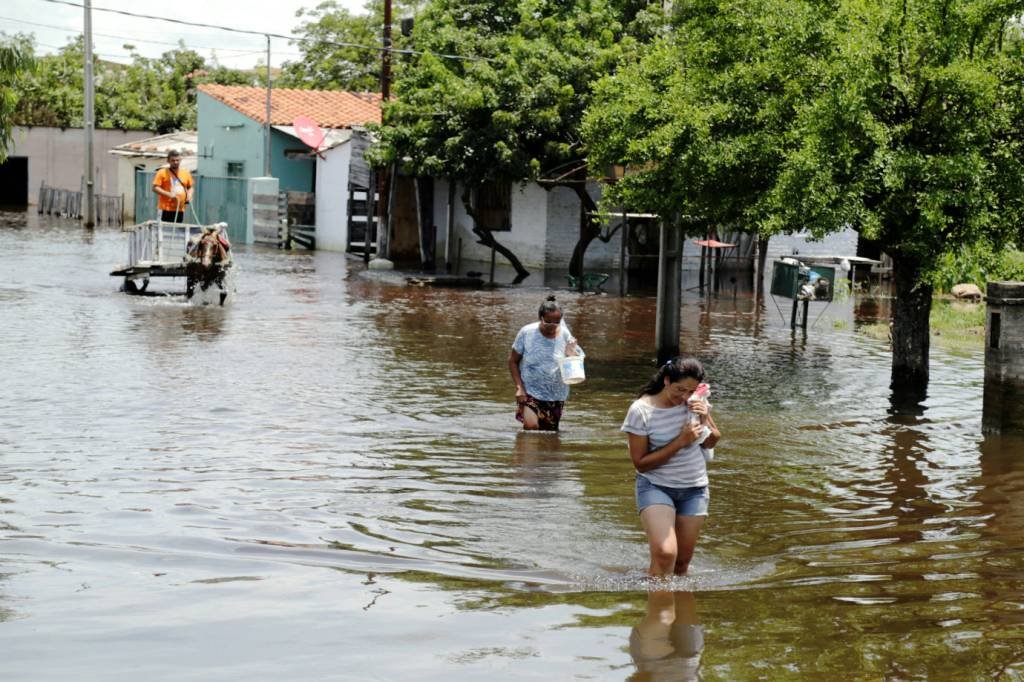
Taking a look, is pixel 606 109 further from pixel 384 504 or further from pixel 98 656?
pixel 98 656

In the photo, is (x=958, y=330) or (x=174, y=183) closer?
(x=958, y=330)

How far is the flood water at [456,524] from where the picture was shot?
22.3 ft

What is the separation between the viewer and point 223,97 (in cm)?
4700


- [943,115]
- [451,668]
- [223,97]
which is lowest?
[451,668]

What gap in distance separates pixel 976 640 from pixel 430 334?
1442 centimetres

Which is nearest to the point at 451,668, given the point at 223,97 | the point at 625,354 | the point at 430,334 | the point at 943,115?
the point at 943,115

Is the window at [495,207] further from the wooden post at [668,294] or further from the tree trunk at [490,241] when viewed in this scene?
the wooden post at [668,294]

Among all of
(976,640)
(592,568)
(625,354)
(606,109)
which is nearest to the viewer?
(976,640)

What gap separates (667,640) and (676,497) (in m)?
1.11

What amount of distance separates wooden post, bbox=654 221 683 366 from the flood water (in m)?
0.37

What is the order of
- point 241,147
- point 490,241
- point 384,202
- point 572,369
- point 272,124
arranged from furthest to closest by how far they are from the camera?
point 241,147 < point 272,124 < point 384,202 < point 490,241 < point 572,369

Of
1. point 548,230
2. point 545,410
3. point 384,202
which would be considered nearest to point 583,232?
point 548,230

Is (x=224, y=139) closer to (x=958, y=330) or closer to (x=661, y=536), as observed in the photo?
(x=958, y=330)

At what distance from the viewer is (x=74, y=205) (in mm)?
54031
